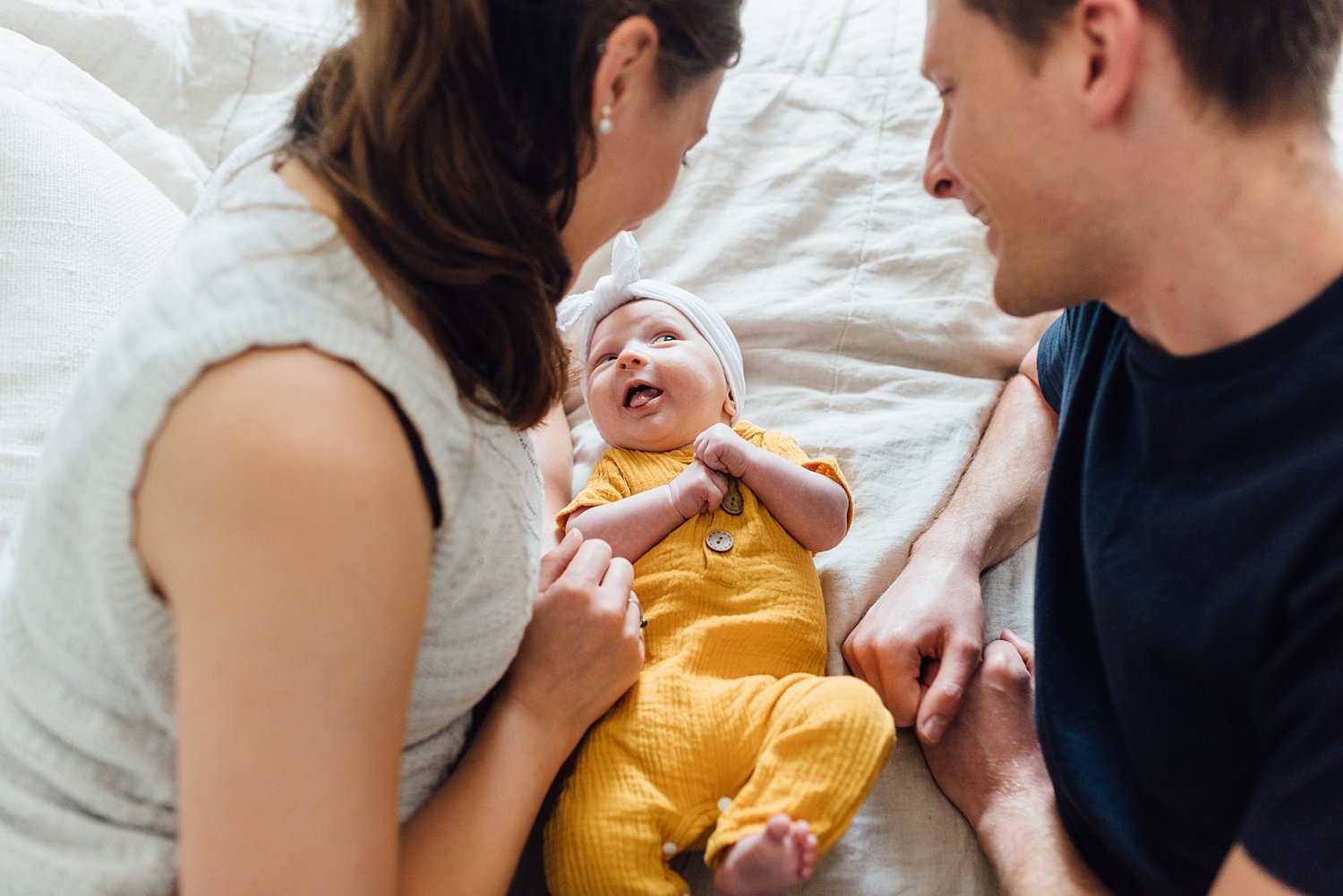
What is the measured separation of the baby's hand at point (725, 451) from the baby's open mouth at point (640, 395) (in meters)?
0.13

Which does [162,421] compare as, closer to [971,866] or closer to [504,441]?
[504,441]

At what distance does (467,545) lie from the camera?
88 cm

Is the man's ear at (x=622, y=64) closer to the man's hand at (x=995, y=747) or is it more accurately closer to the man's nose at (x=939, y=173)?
the man's nose at (x=939, y=173)

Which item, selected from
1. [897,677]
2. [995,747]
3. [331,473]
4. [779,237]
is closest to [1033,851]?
[995,747]

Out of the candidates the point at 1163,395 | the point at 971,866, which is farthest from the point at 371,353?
the point at 971,866

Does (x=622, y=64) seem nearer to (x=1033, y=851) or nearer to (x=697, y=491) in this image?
(x=697, y=491)

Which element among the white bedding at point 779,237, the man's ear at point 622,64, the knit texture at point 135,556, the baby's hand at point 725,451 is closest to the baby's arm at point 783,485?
the baby's hand at point 725,451

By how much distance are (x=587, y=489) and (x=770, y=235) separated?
63 centimetres

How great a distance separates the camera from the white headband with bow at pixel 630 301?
1.52 m

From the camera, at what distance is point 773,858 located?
3.26 feet

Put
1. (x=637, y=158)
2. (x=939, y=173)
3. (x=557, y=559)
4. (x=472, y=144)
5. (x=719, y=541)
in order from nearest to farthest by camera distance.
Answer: (x=472, y=144) < (x=637, y=158) < (x=939, y=173) < (x=557, y=559) < (x=719, y=541)

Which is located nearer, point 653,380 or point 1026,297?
point 1026,297

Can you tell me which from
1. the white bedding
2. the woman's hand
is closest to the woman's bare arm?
the woman's hand

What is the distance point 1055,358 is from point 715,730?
644 mm
